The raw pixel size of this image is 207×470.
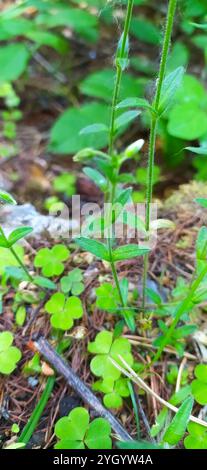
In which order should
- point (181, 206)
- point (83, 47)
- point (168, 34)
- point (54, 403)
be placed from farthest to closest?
point (83, 47) → point (181, 206) → point (54, 403) → point (168, 34)

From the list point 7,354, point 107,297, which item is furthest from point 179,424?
point 7,354

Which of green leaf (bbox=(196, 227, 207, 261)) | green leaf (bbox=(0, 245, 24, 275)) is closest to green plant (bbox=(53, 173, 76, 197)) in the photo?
green leaf (bbox=(0, 245, 24, 275))

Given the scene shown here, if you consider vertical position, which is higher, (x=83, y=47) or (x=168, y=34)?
(x=83, y=47)

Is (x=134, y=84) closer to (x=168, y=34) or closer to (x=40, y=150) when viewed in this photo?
(x=40, y=150)

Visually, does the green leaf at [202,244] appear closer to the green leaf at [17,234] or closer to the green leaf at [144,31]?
the green leaf at [17,234]

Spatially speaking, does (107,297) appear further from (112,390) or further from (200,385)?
(200,385)

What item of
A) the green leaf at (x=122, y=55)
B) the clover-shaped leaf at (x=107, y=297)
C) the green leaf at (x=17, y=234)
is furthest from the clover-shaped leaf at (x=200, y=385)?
the green leaf at (x=122, y=55)

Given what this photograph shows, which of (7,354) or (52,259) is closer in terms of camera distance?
(7,354)
